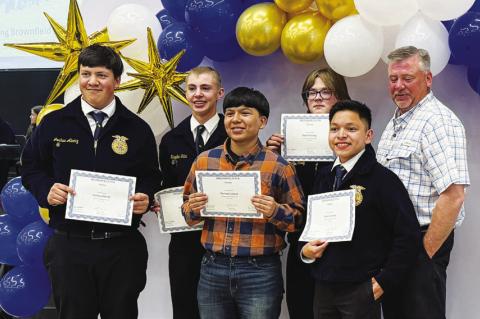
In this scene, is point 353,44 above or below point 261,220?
above

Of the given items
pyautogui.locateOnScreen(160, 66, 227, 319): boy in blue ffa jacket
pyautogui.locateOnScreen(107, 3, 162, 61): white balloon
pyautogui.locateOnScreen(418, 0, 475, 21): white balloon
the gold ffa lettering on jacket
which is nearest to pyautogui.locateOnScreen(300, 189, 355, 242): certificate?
pyautogui.locateOnScreen(160, 66, 227, 319): boy in blue ffa jacket

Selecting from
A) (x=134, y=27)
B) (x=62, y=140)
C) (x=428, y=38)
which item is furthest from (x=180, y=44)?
(x=428, y=38)

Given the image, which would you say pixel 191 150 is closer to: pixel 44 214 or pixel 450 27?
pixel 44 214

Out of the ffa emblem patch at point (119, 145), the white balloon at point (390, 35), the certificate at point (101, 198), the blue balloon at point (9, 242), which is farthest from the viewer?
the blue balloon at point (9, 242)

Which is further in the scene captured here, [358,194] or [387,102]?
[387,102]

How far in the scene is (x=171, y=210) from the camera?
3.04 meters

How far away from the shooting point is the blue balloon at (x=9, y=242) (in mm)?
3604

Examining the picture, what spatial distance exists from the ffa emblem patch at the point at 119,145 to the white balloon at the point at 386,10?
132 cm

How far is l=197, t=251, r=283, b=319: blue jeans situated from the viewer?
2447 millimetres

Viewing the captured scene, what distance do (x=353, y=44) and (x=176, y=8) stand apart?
1144 mm

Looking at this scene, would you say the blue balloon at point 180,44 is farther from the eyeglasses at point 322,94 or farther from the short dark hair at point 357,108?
the short dark hair at point 357,108

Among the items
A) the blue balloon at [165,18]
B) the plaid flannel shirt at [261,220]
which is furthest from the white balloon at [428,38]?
the blue balloon at [165,18]

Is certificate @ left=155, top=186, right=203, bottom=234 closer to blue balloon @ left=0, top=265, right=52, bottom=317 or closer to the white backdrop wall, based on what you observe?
the white backdrop wall

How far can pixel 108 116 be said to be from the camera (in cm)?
274
